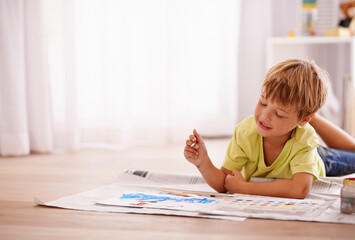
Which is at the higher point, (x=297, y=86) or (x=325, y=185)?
(x=297, y=86)

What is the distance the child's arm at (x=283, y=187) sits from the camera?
1.36 metres

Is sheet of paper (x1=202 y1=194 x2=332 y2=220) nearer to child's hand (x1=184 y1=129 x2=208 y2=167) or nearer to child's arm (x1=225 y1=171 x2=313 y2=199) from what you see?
child's arm (x1=225 y1=171 x2=313 y2=199)

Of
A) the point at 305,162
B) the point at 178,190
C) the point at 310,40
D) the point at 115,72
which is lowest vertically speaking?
the point at 178,190

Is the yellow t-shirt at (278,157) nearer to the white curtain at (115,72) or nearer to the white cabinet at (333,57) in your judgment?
the white curtain at (115,72)

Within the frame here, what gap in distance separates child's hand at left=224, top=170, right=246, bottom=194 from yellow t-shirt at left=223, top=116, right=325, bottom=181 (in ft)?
0.20

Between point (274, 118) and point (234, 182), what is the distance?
203mm

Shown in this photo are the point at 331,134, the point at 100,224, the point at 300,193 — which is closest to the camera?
the point at 100,224

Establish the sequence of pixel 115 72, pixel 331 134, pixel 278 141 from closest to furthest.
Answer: pixel 278 141 → pixel 331 134 → pixel 115 72

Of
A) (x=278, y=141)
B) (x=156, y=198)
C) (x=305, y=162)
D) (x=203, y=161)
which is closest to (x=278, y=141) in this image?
(x=278, y=141)

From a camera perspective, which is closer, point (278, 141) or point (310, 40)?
point (278, 141)

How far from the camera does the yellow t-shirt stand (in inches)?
55.2

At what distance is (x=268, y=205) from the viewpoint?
128 centimetres

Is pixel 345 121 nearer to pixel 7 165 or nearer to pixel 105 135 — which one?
pixel 105 135

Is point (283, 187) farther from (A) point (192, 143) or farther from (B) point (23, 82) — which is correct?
(B) point (23, 82)
